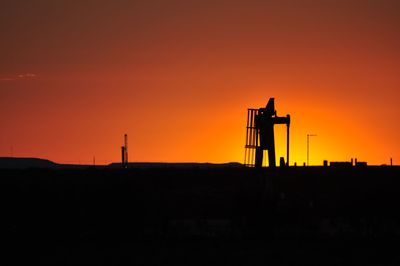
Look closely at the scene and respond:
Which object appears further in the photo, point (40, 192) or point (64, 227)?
point (40, 192)

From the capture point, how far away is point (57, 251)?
1435 inches

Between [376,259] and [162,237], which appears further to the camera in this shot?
[162,237]

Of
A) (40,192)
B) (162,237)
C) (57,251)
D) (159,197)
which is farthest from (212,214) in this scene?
(57,251)

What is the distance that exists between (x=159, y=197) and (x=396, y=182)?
1904cm

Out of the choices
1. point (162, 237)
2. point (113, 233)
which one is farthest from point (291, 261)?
point (113, 233)

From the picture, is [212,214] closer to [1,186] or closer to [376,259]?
[1,186]

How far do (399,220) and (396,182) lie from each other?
25067 mm

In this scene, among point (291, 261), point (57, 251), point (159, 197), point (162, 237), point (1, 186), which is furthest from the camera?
point (159, 197)

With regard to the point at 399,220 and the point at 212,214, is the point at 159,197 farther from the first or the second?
the point at 399,220

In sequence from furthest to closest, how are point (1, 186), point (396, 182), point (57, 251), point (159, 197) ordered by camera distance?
1. point (396, 182)
2. point (159, 197)
3. point (1, 186)
4. point (57, 251)

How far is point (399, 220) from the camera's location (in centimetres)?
4450

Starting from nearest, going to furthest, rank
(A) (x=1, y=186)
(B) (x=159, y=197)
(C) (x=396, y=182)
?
(A) (x=1, y=186), (B) (x=159, y=197), (C) (x=396, y=182)

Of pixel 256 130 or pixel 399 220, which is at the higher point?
pixel 256 130

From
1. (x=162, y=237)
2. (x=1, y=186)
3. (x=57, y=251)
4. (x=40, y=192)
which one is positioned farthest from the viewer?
(x=1, y=186)
